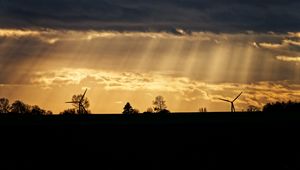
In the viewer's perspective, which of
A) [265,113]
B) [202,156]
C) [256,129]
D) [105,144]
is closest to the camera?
[202,156]

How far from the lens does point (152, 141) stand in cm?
10581

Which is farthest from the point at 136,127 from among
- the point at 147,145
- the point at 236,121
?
the point at 236,121

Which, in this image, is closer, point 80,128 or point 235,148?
point 235,148

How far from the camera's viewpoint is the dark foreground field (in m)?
92.6

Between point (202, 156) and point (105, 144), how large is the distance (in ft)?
51.5

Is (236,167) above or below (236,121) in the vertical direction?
below

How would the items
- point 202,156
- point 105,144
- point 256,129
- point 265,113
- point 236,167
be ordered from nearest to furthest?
point 236,167, point 202,156, point 105,144, point 256,129, point 265,113

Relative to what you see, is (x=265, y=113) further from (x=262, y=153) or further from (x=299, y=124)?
(x=262, y=153)

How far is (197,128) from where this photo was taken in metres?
112

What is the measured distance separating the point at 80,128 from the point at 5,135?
11.8 metres

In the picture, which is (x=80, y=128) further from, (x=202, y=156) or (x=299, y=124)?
(x=299, y=124)

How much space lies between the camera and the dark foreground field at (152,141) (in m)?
92.6

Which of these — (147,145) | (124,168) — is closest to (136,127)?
(147,145)

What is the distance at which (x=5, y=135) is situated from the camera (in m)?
105
